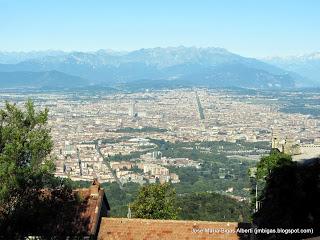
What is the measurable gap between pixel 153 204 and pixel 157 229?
20.9ft

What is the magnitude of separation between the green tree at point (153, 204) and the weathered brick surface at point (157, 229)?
19.2 ft

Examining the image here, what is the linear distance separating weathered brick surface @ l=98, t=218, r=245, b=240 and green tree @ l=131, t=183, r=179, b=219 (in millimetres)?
5854

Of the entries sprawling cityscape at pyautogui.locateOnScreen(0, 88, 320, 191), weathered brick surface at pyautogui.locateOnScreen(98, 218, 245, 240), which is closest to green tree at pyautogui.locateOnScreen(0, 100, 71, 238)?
weathered brick surface at pyautogui.locateOnScreen(98, 218, 245, 240)

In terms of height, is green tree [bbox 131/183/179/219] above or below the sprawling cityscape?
above

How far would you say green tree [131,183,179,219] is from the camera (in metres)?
22.7

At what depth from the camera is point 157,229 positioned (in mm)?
16516

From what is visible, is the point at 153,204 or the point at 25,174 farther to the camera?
the point at 153,204

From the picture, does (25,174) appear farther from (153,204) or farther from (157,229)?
(153,204)

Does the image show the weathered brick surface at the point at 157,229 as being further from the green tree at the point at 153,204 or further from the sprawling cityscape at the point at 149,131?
the sprawling cityscape at the point at 149,131

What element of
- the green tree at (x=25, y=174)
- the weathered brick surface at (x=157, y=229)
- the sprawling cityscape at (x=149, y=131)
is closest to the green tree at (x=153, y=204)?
the weathered brick surface at (x=157, y=229)

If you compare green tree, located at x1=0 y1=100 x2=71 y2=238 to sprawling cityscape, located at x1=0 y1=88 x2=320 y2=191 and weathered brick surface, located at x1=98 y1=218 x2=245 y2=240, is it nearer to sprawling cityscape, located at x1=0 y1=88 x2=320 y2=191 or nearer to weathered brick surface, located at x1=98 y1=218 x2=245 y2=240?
weathered brick surface, located at x1=98 y1=218 x2=245 y2=240

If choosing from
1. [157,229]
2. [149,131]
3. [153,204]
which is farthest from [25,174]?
[149,131]

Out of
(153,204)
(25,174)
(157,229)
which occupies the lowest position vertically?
(153,204)

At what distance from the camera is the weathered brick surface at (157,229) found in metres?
16.2
